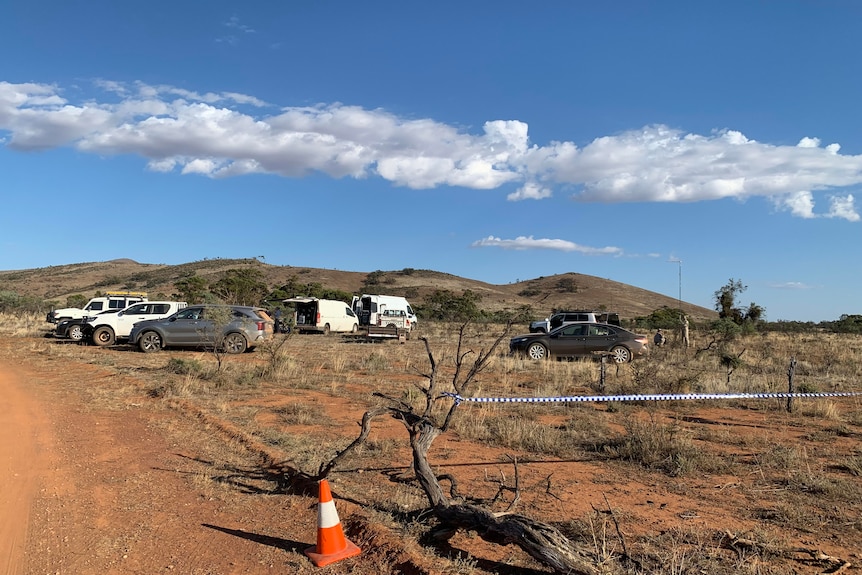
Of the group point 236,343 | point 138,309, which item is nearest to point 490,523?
point 236,343

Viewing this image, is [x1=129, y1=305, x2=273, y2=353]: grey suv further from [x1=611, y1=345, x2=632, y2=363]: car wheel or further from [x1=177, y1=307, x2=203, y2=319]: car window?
[x1=611, y1=345, x2=632, y2=363]: car wheel

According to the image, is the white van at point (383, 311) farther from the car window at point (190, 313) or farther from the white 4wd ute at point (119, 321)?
the car window at point (190, 313)

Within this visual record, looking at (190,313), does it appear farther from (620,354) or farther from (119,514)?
(119,514)

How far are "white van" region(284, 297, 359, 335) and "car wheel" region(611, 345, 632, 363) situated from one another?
56.3 feet

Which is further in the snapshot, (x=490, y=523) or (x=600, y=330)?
(x=600, y=330)

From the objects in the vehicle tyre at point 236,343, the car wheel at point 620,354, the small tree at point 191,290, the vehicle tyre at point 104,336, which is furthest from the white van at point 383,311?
the car wheel at point 620,354

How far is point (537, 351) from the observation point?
20.0m

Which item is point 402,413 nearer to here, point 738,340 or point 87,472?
point 87,472

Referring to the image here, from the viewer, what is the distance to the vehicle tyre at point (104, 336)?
22047 mm

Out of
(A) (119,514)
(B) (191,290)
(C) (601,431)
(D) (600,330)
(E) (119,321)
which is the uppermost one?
(B) (191,290)

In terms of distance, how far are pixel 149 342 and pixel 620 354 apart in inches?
599

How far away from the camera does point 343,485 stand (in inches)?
254

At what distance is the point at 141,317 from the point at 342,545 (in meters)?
20.5

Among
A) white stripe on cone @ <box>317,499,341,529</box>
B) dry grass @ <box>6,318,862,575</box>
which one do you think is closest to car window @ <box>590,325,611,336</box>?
dry grass @ <box>6,318,862,575</box>
